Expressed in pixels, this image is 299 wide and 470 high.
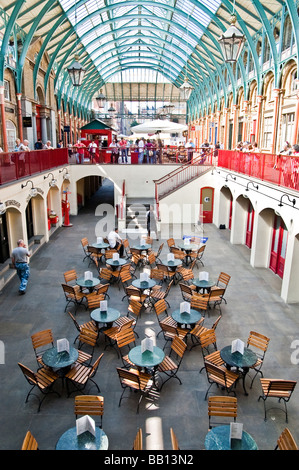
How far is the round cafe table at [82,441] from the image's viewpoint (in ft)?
17.6

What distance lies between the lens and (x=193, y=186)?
22.1 metres

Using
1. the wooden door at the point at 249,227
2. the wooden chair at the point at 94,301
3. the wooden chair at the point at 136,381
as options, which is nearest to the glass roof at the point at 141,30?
the wooden door at the point at 249,227

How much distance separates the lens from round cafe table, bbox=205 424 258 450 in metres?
5.38

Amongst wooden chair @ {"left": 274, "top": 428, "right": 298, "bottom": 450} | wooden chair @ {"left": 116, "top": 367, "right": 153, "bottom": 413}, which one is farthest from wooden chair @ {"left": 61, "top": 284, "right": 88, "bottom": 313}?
wooden chair @ {"left": 274, "top": 428, "right": 298, "bottom": 450}

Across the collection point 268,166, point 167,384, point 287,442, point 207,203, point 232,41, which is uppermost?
point 232,41

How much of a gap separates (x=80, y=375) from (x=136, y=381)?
4.08ft

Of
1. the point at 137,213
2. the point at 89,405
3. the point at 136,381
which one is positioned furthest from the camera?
the point at 137,213

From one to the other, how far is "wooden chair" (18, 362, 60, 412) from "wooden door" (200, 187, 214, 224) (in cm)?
1679

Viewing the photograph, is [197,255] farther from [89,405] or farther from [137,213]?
[89,405]

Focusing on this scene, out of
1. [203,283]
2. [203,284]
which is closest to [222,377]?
[203,284]

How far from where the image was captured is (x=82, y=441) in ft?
17.9

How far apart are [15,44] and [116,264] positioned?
13472 millimetres

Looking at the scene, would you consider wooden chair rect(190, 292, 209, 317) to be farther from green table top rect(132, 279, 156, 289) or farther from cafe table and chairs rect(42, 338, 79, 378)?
cafe table and chairs rect(42, 338, 79, 378)
